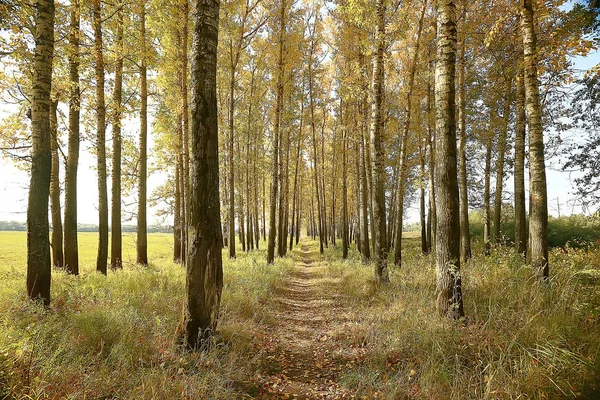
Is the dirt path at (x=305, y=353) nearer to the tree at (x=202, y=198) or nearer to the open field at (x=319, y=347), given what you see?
the open field at (x=319, y=347)

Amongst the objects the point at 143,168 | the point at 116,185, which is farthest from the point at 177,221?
the point at 116,185

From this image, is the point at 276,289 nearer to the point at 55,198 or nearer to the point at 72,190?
the point at 72,190

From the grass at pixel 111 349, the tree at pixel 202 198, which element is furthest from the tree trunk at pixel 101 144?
the tree at pixel 202 198

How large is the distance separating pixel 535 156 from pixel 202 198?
6.82 meters

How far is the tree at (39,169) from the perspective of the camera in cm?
434

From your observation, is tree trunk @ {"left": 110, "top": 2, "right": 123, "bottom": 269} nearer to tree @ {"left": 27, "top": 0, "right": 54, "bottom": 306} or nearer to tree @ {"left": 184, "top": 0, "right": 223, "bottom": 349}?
tree @ {"left": 27, "top": 0, "right": 54, "bottom": 306}

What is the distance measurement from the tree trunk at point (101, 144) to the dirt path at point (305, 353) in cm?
578

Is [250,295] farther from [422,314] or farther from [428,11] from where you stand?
[428,11]

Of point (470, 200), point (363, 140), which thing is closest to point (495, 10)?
point (363, 140)

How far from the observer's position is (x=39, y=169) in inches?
172

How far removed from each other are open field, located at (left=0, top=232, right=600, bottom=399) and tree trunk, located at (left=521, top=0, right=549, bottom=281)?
26.4 inches

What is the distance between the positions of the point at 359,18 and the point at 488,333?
811 centimetres

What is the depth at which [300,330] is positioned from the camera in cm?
577

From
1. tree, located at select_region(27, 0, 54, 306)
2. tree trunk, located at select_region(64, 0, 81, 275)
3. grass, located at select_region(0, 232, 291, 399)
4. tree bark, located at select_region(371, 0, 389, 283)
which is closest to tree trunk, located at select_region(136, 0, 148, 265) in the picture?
tree trunk, located at select_region(64, 0, 81, 275)
